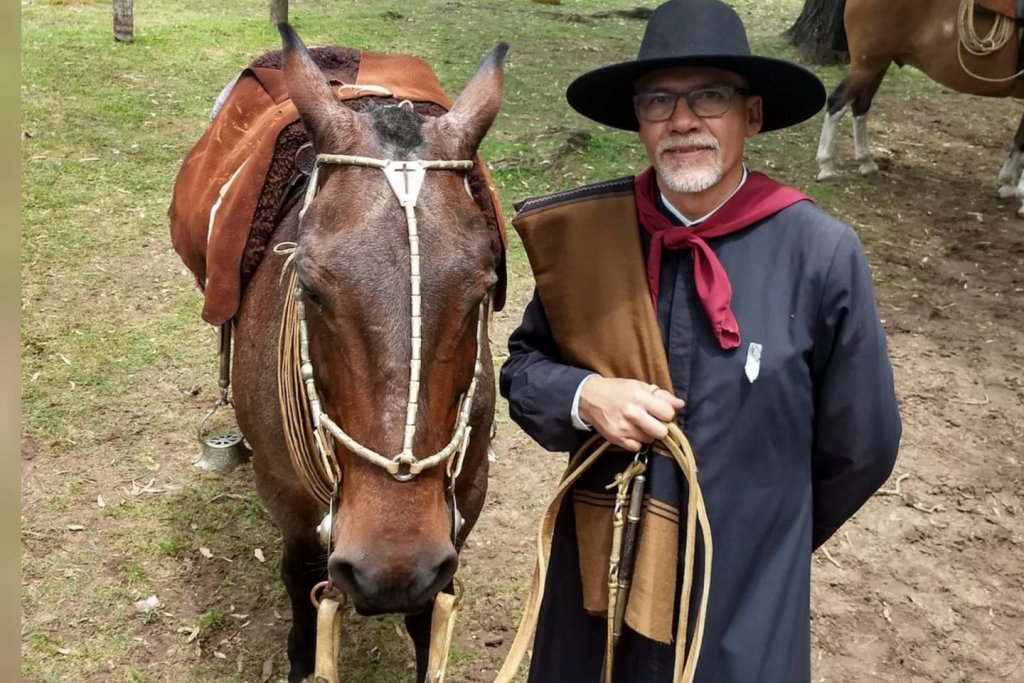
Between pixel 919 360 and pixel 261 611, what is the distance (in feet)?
13.7

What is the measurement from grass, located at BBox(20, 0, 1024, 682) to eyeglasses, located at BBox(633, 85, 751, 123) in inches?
89.5

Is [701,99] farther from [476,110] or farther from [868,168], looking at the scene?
[868,168]

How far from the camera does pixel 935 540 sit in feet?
12.9

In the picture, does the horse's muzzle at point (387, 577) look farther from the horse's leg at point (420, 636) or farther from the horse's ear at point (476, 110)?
the horse's leg at point (420, 636)

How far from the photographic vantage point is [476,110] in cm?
218

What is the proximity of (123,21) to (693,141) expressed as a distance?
10.4 metres

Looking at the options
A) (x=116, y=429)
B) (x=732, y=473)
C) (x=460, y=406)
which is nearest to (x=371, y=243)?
(x=460, y=406)

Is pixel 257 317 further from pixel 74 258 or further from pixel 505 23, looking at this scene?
pixel 505 23

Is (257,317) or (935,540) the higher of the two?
(257,317)

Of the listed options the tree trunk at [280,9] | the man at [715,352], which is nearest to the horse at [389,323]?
the man at [715,352]

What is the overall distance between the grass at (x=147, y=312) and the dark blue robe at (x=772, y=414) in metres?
1.63

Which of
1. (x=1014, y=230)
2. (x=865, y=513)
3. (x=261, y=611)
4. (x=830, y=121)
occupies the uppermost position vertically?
(x=830, y=121)

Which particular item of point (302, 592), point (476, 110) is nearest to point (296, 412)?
point (476, 110)

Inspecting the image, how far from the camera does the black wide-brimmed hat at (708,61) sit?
1805 mm
